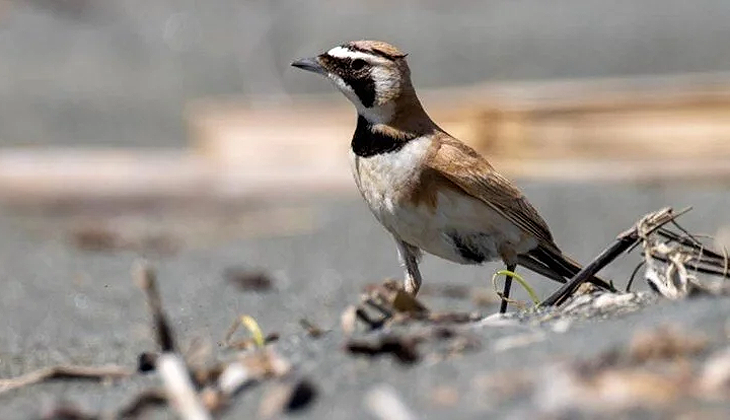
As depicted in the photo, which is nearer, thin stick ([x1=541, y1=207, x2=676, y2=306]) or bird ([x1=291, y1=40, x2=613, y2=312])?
thin stick ([x1=541, y1=207, x2=676, y2=306])

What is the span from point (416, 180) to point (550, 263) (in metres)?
0.72

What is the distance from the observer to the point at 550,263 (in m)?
4.80

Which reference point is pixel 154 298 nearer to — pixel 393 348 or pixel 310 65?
pixel 393 348

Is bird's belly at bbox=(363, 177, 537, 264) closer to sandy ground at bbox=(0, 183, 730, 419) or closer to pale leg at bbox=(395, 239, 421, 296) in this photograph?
pale leg at bbox=(395, 239, 421, 296)

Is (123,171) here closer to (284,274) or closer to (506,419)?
(284,274)

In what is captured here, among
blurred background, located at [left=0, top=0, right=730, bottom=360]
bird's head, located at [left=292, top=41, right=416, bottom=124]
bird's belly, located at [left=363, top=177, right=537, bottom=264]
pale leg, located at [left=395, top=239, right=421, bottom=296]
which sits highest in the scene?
bird's head, located at [left=292, top=41, right=416, bottom=124]

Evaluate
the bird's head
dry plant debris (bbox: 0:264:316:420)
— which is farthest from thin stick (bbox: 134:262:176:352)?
the bird's head

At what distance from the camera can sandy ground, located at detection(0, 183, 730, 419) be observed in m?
2.72

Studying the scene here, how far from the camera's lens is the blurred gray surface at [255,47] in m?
16.8

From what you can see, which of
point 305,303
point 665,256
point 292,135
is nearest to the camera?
point 665,256

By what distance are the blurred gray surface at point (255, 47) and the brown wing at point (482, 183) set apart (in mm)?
11137

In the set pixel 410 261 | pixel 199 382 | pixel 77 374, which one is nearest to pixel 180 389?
pixel 199 382

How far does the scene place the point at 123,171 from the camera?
1132 cm

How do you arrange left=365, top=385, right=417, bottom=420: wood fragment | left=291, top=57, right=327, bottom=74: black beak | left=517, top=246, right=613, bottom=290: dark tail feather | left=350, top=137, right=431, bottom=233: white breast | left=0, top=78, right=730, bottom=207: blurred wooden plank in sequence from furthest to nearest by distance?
1. left=0, top=78, right=730, bottom=207: blurred wooden plank
2. left=517, top=246, right=613, bottom=290: dark tail feather
3. left=291, top=57, right=327, bottom=74: black beak
4. left=350, top=137, right=431, bottom=233: white breast
5. left=365, top=385, right=417, bottom=420: wood fragment
